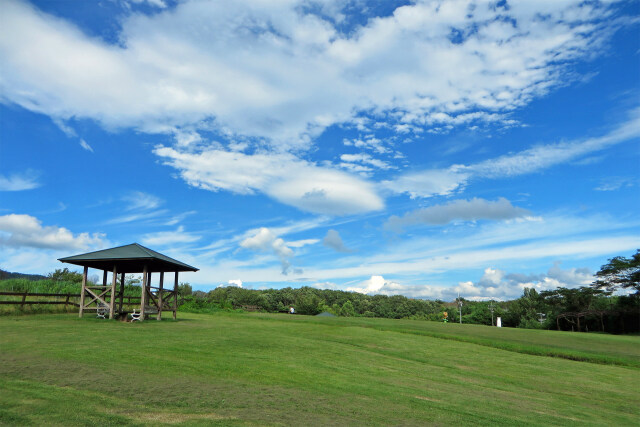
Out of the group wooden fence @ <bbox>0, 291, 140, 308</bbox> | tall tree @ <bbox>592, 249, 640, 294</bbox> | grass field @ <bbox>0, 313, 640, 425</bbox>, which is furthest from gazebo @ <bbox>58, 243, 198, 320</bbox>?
tall tree @ <bbox>592, 249, 640, 294</bbox>

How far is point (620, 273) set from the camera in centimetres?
5756

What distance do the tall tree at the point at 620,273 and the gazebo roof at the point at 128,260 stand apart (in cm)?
5809

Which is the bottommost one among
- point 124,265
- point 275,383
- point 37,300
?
point 275,383

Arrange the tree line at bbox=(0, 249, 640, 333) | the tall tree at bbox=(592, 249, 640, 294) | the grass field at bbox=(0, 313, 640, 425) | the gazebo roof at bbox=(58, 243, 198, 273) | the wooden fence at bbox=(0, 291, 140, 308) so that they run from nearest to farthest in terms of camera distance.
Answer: the grass field at bbox=(0, 313, 640, 425), the gazebo roof at bbox=(58, 243, 198, 273), the wooden fence at bbox=(0, 291, 140, 308), the tree line at bbox=(0, 249, 640, 333), the tall tree at bbox=(592, 249, 640, 294)

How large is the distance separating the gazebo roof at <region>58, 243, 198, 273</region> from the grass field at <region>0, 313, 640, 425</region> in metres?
5.72

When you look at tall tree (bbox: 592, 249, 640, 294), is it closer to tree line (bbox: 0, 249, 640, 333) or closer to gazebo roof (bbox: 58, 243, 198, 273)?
tree line (bbox: 0, 249, 640, 333)

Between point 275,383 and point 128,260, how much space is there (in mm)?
16212

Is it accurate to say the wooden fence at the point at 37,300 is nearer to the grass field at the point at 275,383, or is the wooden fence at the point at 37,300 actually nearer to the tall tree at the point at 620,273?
the grass field at the point at 275,383

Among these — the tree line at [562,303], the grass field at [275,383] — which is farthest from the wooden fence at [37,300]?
the grass field at [275,383]

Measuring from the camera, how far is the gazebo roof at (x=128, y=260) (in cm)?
2269

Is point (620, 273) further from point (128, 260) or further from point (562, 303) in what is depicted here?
point (128, 260)

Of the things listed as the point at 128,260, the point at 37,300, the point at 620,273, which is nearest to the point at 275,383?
the point at 128,260

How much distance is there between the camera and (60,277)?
139ft

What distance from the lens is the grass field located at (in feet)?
23.8
